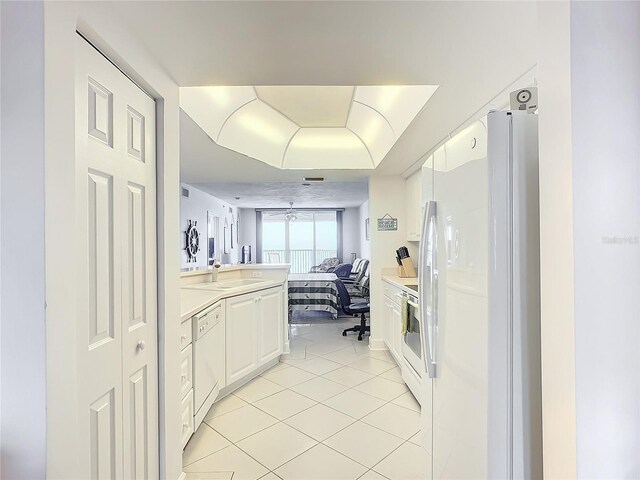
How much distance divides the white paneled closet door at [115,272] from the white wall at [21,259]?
0.14 metres

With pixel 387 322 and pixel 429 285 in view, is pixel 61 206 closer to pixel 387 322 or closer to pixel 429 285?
pixel 429 285

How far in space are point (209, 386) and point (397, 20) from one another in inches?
98.2

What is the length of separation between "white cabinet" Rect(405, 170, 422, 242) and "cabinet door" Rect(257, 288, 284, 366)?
1.68 meters

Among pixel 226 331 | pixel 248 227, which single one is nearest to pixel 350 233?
pixel 248 227

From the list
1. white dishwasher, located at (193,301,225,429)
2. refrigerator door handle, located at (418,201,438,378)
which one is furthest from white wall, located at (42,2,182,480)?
refrigerator door handle, located at (418,201,438,378)

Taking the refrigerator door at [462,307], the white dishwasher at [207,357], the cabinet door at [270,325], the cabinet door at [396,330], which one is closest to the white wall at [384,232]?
the cabinet door at [396,330]

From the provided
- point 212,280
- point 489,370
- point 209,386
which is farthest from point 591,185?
point 212,280

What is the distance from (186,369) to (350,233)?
28.0 feet

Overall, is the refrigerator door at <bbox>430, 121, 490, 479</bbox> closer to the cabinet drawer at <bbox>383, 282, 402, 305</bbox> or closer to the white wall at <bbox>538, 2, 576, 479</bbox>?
the white wall at <bbox>538, 2, 576, 479</bbox>

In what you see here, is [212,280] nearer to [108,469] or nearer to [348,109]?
[348,109]

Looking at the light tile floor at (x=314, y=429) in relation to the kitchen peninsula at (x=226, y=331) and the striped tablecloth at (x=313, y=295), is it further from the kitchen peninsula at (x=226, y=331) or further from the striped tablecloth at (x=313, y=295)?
the striped tablecloth at (x=313, y=295)

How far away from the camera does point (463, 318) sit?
1.23 m

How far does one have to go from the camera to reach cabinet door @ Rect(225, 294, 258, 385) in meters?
2.96

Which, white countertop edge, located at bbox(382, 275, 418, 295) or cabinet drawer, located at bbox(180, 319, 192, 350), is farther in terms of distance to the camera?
white countertop edge, located at bbox(382, 275, 418, 295)
